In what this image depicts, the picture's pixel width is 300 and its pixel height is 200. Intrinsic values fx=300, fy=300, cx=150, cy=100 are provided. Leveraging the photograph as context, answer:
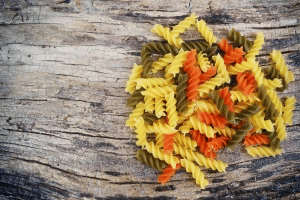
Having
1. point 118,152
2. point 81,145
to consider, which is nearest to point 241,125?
point 118,152

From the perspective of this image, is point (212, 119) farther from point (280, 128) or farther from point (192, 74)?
point (280, 128)

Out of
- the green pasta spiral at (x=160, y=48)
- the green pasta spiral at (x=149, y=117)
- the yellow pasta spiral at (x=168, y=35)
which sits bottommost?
the green pasta spiral at (x=149, y=117)

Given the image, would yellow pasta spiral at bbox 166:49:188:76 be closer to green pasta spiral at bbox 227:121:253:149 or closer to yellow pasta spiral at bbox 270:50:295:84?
green pasta spiral at bbox 227:121:253:149

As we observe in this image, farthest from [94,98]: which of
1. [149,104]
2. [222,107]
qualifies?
[222,107]

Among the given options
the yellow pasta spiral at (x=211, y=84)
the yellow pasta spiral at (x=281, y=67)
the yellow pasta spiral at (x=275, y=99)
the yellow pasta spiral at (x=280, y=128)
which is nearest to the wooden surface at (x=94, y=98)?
the yellow pasta spiral at (x=281, y=67)

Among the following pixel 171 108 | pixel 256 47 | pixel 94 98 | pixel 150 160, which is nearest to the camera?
pixel 171 108

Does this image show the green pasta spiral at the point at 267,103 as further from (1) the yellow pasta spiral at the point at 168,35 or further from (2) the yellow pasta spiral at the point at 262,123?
(1) the yellow pasta spiral at the point at 168,35

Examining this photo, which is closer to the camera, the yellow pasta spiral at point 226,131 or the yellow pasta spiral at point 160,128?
the yellow pasta spiral at point 160,128

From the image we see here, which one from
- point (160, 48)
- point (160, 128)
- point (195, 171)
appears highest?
point (160, 48)

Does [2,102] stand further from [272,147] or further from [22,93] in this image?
[272,147]
